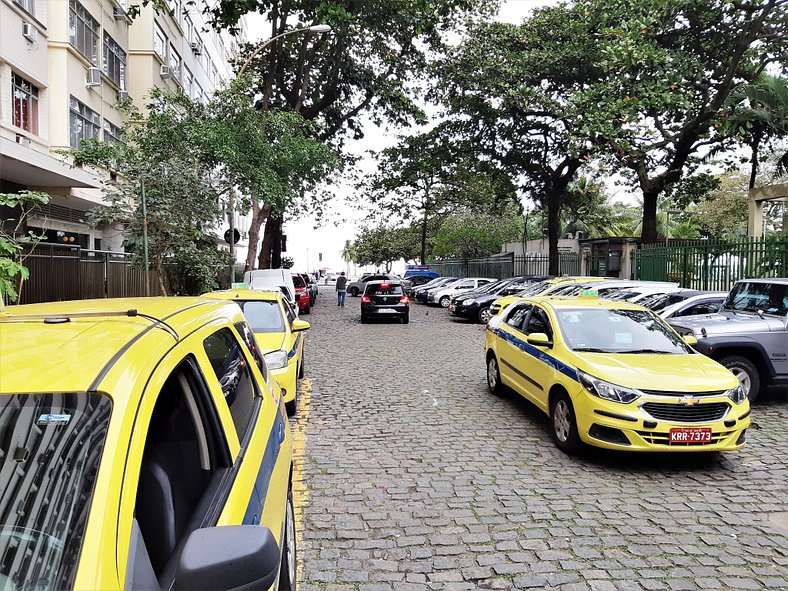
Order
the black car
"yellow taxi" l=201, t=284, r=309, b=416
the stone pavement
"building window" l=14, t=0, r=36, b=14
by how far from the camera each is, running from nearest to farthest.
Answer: the stone pavement, "yellow taxi" l=201, t=284, r=309, b=416, "building window" l=14, t=0, r=36, b=14, the black car

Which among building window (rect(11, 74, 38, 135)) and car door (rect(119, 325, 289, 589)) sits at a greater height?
building window (rect(11, 74, 38, 135))

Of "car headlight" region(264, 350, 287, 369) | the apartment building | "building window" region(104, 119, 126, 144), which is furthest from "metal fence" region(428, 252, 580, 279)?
"car headlight" region(264, 350, 287, 369)

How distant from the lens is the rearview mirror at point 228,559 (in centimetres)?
163

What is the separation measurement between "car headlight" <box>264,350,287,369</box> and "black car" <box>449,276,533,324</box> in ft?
44.8

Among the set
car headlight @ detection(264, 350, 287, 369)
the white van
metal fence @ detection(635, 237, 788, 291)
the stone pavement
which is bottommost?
the stone pavement

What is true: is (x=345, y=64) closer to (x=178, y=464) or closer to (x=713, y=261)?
(x=713, y=261)

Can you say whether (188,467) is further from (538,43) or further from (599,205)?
(599,205)

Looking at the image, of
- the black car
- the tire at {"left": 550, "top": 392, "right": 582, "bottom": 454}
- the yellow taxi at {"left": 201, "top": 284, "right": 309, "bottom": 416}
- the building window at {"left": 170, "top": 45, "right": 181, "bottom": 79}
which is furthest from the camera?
the building window at {"left": 170, "top": 45, "right": 181, "bottom": 79}

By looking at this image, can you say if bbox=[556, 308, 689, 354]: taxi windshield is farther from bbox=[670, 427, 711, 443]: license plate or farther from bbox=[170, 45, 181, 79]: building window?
bbox=[170, 45, 181, 79]: building window

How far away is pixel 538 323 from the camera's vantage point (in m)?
7.76

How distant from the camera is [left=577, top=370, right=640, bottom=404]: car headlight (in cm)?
572

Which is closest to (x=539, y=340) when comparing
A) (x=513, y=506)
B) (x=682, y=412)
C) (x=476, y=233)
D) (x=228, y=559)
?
(x=682, y=412)

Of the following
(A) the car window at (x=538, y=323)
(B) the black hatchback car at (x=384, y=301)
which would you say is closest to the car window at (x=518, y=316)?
(A) the car window at (x=538, y=323)

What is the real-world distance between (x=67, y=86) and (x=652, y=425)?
701 inches
